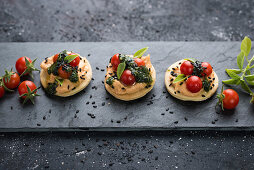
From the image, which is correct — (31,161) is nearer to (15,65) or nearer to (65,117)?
(65,117)

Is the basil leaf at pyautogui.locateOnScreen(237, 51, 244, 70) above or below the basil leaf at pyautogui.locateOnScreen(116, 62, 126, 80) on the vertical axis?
above

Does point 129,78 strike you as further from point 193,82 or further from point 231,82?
point 231,82

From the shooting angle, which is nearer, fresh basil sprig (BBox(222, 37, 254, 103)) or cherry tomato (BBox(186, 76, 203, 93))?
cherry tomato (BBox(186, 76, 203, 93))

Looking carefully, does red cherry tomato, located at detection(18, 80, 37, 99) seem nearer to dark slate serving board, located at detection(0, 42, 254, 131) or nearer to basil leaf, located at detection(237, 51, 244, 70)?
dark slate serving board, located at detection(0, 42, 254, 131)

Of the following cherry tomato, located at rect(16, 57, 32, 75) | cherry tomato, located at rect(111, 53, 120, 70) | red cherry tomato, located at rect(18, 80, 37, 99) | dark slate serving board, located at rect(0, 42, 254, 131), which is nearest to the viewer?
dark slate serving board, located at rect(0, 42, 254, 131)

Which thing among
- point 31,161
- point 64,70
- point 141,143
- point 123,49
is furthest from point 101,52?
point 31,161

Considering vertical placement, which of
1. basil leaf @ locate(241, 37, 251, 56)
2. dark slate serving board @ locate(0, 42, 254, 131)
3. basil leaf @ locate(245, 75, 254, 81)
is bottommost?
dark slate serving board @ locate(0, 42, 254, 131)

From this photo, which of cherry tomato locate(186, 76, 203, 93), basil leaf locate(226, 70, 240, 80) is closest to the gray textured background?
cherry tomato locate(186, 76, 203, 93)

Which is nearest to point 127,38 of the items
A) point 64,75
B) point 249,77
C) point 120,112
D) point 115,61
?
point 115,61
